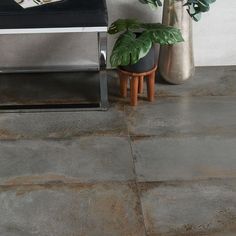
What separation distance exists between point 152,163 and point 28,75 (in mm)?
1034

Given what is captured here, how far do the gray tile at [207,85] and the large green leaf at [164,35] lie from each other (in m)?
0.39

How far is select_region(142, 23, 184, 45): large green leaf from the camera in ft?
6.72

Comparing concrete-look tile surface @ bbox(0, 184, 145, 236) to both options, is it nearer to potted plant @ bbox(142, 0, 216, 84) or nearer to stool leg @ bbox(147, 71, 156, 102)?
stool leg @ bbox(147, 71, 156, 102)

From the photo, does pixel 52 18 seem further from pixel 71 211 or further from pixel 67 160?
pixel 71 211

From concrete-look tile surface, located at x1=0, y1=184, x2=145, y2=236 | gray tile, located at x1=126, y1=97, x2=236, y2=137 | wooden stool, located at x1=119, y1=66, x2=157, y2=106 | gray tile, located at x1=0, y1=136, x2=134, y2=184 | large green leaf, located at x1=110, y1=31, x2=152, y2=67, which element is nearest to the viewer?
concrete-look tile surface, located at x1=0, y1=184, x2=145, y2=236

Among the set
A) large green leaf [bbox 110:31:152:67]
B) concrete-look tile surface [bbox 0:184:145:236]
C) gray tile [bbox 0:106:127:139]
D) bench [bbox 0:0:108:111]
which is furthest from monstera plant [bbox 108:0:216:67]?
concrete-look tile surface [bbox 0:184:145:236]

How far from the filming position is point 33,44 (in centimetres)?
249

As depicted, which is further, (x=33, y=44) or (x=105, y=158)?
(x=33, y=44)

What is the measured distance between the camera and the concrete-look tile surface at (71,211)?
1.59m

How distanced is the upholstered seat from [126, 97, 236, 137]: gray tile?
53cm

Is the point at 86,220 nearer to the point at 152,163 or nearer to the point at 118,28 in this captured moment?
the point at 152,163

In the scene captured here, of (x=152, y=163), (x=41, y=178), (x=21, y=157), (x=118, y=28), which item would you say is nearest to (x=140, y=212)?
(x=152, y=163)

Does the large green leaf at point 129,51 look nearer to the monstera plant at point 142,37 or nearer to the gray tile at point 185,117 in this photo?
the monstera plant at point 142,37

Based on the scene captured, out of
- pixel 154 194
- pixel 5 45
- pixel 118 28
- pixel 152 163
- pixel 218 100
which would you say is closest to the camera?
pixel 154 194
